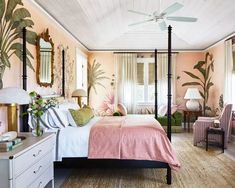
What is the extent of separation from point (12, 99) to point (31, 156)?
642 millimetres

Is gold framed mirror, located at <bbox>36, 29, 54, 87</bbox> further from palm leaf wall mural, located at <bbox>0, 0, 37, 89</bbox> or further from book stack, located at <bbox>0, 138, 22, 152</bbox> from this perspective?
book stack, located at <bbox>0, 138, 22, 152</bbox>

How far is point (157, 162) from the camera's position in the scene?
3686mm

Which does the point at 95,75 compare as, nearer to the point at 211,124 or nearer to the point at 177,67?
the point at 177,67

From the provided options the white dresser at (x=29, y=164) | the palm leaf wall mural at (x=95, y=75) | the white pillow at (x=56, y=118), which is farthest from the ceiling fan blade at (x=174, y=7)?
the palm leaf wall mural at (x=95, y=75)

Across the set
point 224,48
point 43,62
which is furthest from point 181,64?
point 43,62

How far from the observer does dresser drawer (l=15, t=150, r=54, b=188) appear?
227cm

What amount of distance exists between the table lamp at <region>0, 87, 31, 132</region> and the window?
20.5 ft

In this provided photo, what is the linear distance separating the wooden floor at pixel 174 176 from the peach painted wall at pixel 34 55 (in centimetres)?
150

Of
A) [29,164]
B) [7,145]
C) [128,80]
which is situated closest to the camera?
[7,145]

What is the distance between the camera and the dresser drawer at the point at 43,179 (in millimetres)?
2619

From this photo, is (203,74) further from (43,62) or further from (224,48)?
(43,62)

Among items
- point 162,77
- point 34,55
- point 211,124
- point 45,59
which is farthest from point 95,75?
point 34,55

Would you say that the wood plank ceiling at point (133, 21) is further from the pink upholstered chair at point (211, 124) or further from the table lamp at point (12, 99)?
the pink upholstered chair at point (211, 124)

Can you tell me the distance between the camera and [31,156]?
2.47 metres
